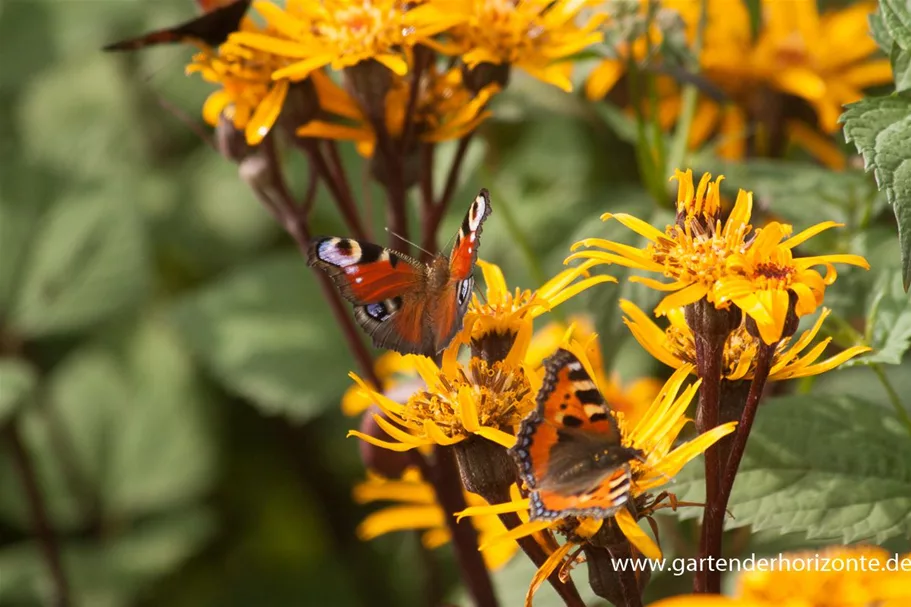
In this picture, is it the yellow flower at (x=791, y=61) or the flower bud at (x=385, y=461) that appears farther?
the yellow flower at (x=791, y=61)

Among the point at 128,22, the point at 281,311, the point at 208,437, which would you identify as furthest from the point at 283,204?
the point at 128,22

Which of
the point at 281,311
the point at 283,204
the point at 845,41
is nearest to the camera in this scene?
the point at 283,204

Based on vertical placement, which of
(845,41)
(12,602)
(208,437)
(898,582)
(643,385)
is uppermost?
(898,582)

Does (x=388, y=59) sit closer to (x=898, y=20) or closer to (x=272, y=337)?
(x=898, y=20)

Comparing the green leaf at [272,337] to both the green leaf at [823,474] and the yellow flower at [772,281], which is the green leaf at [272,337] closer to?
the green leaf at [823,474]

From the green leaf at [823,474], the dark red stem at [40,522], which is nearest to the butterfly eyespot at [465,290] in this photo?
the green leaf at [823,474]

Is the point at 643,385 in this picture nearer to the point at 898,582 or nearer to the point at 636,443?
the point at 636,443

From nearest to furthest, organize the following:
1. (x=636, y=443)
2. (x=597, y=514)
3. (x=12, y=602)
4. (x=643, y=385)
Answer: (x=597, y=514) < (x=636, y=443) < (x=643, y=385) < (x=12, y=602)

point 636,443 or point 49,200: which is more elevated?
point 636,443
